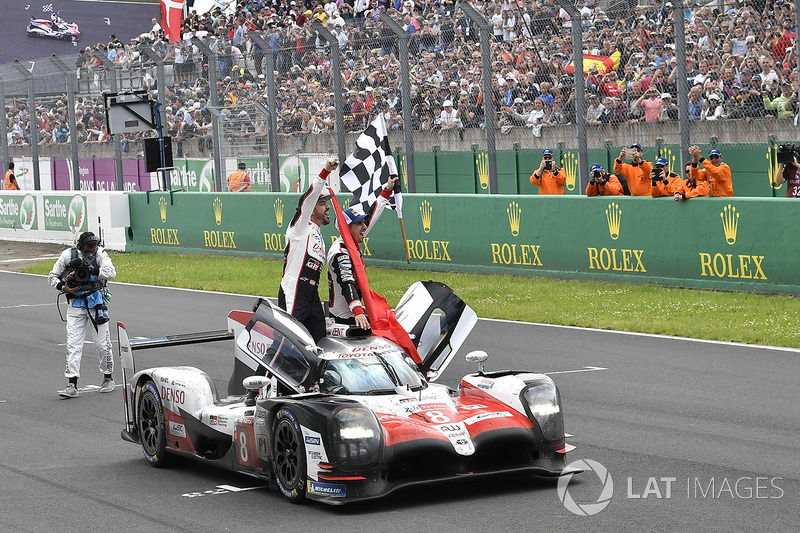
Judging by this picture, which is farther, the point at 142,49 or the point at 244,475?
the point at 142,49

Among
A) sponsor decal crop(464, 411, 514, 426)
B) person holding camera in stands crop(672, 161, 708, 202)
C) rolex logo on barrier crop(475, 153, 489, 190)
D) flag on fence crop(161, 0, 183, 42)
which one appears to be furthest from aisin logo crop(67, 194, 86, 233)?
sponsor decal crop(464, 411, 514, 426)

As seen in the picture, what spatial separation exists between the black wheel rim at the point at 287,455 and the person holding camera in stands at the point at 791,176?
33.7ft

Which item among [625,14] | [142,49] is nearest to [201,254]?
[142,49]

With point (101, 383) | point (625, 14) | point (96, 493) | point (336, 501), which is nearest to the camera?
point (336, 501)

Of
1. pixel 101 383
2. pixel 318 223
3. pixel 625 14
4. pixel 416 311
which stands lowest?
pixel 101 383

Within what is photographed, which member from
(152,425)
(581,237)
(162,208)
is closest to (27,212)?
(162,208)

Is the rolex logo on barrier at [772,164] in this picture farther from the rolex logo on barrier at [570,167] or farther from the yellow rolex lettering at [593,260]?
the rolex logo on barrier at [570,167]

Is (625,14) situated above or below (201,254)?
above

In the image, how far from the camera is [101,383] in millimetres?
12164

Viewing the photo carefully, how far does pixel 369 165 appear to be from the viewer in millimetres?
16062

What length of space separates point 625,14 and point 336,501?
11613 mm

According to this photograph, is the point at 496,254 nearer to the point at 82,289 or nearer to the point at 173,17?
the point at 82,289

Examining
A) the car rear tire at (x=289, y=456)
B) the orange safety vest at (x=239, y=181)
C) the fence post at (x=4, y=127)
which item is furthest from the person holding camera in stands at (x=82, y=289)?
the fence post at (x=4, y=127)

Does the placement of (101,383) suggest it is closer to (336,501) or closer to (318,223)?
(318,223)
